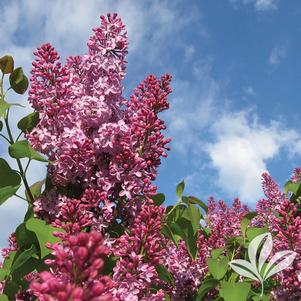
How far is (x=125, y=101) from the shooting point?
3.35 metres

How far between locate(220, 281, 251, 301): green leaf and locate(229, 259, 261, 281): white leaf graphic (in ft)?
1.12

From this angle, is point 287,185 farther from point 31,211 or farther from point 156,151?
point 31,211

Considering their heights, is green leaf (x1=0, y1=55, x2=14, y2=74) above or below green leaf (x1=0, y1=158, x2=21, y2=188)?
above

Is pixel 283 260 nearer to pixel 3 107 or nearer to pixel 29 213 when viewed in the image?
pixel 29 213

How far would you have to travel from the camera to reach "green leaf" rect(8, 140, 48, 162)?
3.07m

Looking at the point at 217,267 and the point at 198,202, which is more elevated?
the point at 198,202

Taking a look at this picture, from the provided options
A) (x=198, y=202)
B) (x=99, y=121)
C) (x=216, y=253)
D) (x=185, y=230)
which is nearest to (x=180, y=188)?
(x=198, y=202)

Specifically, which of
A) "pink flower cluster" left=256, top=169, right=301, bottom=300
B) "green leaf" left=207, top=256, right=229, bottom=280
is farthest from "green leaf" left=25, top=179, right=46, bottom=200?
"pink flower cluster" left=256, top=169, right=301, bottom=300

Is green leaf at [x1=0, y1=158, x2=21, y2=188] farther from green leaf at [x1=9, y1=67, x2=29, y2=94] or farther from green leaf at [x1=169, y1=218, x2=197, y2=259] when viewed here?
green leaf at [x1=169, y1=218, x2=197, y2=259]

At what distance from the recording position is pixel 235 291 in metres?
3.51

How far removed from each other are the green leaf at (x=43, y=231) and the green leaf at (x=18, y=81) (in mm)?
1137

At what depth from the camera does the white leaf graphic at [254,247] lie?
3.91m

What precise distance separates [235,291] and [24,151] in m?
1.72

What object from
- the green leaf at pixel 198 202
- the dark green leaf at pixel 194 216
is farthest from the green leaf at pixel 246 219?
the dark green leaf at pixel 194 216
